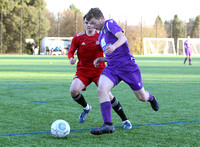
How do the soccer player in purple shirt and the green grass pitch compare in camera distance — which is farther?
the soccer player in purple shirt

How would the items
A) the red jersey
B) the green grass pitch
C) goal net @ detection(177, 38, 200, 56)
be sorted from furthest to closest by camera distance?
goal net @ detection(177, 38, 200, 56)
the red jersey
the green grass pitch

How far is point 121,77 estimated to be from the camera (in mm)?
4820

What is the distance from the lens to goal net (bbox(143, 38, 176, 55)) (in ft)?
179

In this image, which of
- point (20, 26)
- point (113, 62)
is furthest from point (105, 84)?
point (20, 26)

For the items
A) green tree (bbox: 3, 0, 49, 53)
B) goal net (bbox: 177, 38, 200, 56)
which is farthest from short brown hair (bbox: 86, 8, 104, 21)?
goal net (bbox: 177, 38, 200, 56)

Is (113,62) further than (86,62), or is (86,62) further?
(86,62)

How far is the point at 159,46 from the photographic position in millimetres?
54875

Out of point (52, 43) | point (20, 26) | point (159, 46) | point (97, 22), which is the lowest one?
point (97, 22)

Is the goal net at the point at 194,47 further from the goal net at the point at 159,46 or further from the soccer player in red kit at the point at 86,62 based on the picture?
the soccer player in red kit at the point at 86,62

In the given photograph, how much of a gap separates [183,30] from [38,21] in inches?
1367

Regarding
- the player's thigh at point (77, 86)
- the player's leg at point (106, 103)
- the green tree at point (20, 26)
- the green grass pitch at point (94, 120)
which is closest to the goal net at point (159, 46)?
the green tree at point (20, 26)

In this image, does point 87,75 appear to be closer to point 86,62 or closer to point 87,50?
Answer: point 86,62

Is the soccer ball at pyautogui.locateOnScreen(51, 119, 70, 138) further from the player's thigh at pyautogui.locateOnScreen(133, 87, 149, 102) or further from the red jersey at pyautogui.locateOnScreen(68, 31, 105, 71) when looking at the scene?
the red jersey at pyautogui.locateOnScreen(68, 31, 105, 71)

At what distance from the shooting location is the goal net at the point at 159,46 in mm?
54453
